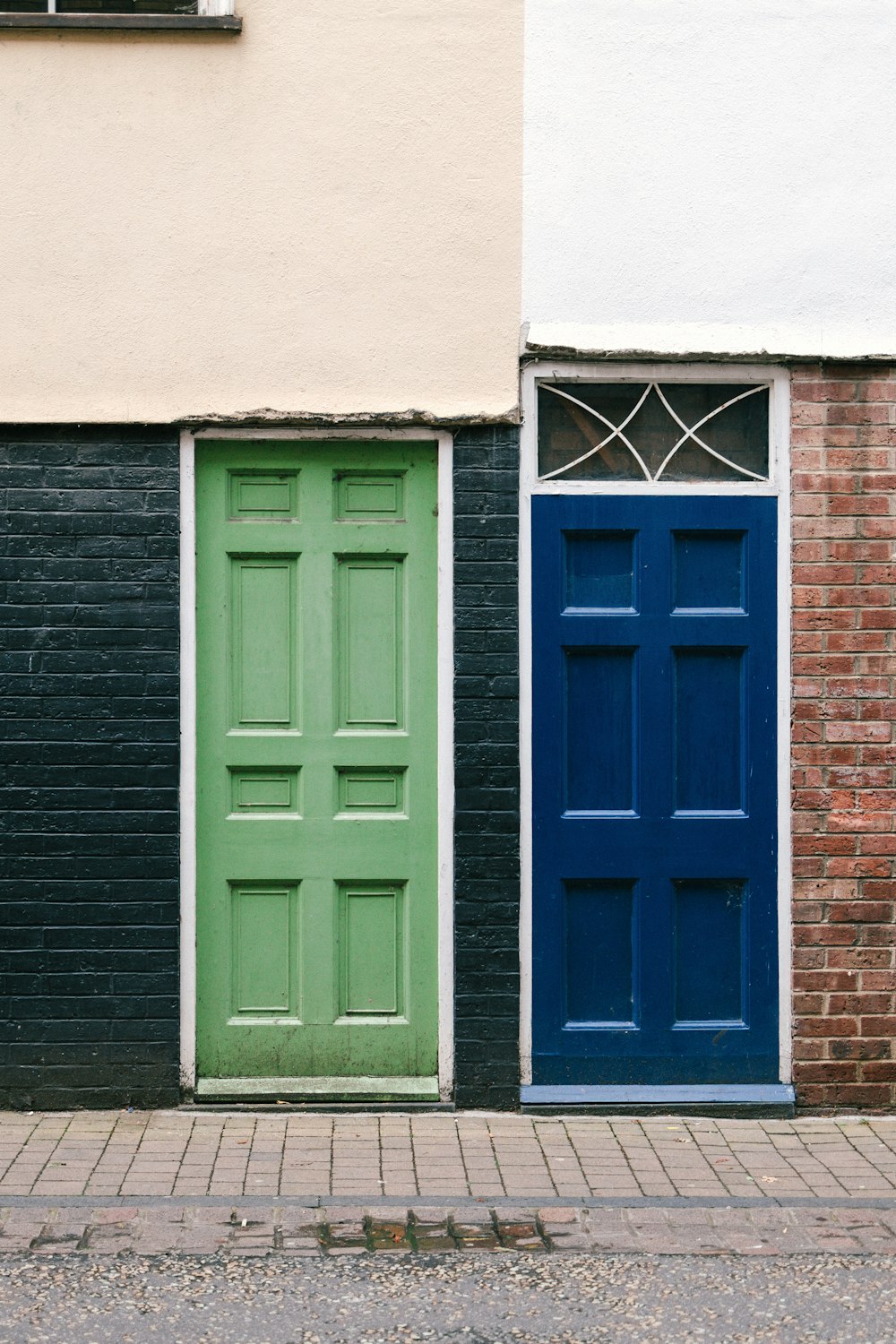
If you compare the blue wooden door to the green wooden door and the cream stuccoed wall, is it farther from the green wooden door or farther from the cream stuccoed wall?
the cream stuccoed wall

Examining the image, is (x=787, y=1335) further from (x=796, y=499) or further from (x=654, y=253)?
(x=654, y=253)

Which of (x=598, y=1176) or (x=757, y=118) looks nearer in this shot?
(x=598, y=1176)

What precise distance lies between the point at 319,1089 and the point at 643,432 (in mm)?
2888

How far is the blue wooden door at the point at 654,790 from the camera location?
620cm

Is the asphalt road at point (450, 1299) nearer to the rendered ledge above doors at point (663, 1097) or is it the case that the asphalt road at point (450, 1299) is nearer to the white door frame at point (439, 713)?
the rendered ledge above doors at point (663, 1097)

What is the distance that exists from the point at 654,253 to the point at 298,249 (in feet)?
4.54

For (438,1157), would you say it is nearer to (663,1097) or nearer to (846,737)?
(663,1097)

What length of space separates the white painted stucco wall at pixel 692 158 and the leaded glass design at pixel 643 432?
21 centimetres

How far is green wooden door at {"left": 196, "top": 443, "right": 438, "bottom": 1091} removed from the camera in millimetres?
6207

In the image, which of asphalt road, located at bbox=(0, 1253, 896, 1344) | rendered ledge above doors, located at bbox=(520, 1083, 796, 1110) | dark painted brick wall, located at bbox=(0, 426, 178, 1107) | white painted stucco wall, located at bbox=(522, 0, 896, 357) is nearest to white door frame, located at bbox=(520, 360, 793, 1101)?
rendered ledge above doors, located at bbox=(520, 1083, 796, 1110)

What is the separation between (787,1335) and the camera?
13.8 ft

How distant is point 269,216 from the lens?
19.9ft

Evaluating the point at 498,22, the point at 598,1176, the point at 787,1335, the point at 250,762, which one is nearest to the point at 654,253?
the point at 498,22

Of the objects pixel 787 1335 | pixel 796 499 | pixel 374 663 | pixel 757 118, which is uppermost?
pixel 757 118
